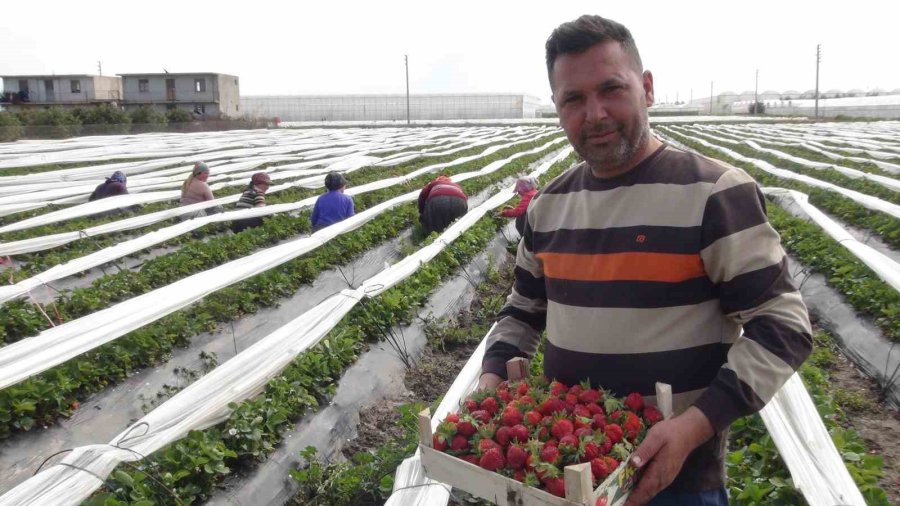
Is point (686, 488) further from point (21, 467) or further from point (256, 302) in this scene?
point (256, 302)

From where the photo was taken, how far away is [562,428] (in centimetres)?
187

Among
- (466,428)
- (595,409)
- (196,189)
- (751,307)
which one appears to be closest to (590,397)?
(595,409)

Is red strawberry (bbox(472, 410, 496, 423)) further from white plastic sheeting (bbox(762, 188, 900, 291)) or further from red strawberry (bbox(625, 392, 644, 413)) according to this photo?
white plastic sheeting (bbox(762, 188, 900, 291))

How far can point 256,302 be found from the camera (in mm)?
7070

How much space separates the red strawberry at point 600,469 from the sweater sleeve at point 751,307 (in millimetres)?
302

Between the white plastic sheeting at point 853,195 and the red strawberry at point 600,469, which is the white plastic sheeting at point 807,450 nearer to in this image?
the red strawberry at point 600,469

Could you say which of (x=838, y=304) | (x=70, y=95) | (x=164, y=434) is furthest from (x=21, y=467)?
(x=70, y=95)

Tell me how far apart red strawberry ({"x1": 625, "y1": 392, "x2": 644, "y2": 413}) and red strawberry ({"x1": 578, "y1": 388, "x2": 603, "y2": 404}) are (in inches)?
3.2

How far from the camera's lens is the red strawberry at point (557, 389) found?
205cm

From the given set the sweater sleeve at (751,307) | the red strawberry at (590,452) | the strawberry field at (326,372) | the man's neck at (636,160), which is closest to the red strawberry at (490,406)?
the strawberry field at (326,372)

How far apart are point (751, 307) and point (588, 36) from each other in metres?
0.86

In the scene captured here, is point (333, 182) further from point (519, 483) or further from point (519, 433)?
A: point (519, 483)

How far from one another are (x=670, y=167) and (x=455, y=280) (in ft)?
21.0

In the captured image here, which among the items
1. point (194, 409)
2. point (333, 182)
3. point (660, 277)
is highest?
point (660, 277)
